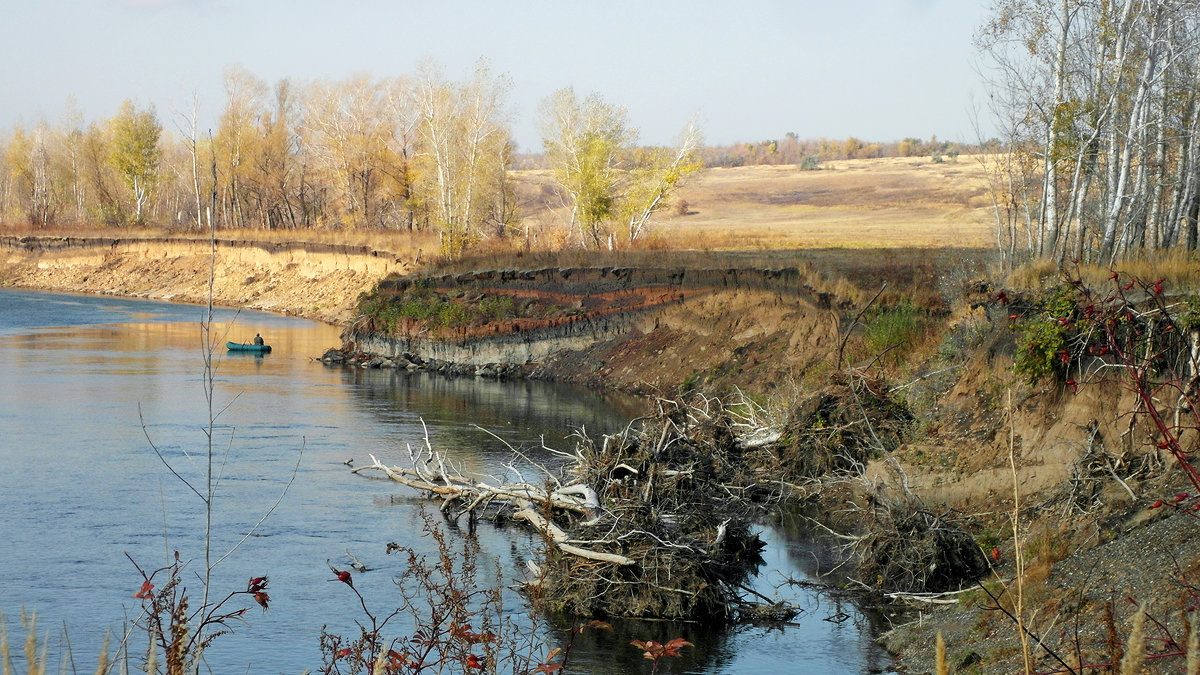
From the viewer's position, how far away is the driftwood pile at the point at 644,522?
13688mm

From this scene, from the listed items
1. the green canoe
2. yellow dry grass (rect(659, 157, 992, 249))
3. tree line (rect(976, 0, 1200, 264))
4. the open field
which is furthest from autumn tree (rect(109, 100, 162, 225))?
tree line (rect(976, 0, 1200, 264))

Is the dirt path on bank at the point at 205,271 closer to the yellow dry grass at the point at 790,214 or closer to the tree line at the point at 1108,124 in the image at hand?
the yellow dry grass at the point at 790,214

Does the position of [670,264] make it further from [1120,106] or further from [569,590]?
[569,590]

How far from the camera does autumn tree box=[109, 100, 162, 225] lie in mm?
94125

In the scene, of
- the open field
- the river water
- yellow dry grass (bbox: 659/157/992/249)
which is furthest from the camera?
yellow dry grass (bbox: 659/157/992/249)

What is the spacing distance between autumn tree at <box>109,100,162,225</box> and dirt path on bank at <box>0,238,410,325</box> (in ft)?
30.8

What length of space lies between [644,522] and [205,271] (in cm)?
7008

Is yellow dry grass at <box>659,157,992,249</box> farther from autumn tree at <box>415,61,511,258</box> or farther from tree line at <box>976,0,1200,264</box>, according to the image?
tree line at <box>976,0,1200,264</box>

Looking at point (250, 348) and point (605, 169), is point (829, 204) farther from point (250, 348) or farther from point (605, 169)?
point (250, 348)

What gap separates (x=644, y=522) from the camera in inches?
555

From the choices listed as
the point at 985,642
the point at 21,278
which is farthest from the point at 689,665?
the point at 21,278

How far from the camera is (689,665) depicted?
12.4m

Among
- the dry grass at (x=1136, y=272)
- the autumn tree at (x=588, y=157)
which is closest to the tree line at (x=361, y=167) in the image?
the autumn tree at (x=588, y=157)

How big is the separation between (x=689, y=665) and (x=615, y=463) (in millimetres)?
4423
